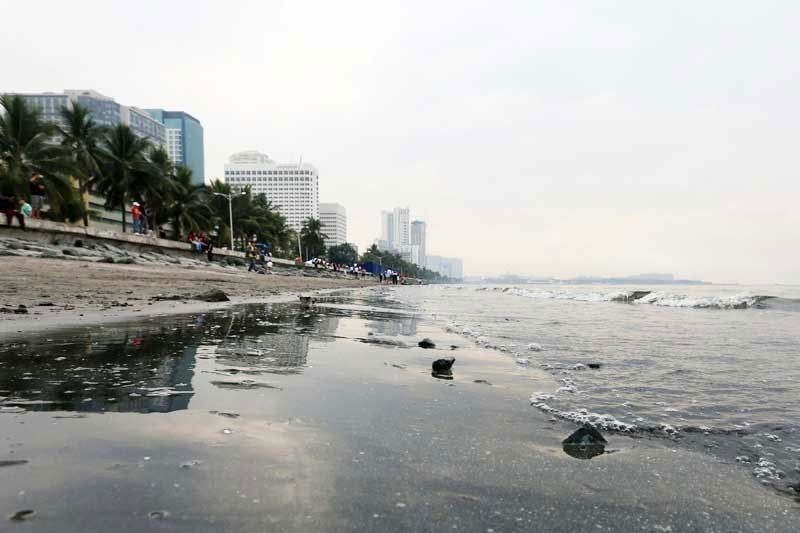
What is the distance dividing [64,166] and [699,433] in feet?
116

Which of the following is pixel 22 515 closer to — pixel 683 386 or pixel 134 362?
pixel 134 362

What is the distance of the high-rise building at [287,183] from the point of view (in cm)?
13288

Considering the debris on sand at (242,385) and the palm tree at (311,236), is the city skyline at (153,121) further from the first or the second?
the debris on sand at (242,385)

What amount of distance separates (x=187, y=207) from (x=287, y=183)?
91.8 m

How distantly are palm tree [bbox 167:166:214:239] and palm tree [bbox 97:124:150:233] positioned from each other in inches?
231

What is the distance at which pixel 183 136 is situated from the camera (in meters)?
169

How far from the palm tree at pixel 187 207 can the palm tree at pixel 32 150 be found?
15.4 m

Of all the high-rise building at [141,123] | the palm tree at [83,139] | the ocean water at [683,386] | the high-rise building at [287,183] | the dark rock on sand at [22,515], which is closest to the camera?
the dark rock on sand at [22,515]

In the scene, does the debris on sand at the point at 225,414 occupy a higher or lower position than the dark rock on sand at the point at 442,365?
higher

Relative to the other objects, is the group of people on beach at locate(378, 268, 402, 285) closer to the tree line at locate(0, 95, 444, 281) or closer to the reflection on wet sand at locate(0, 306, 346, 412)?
the tree line at locate(0, 95, 444, 281)

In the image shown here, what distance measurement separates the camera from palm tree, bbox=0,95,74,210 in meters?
26.9

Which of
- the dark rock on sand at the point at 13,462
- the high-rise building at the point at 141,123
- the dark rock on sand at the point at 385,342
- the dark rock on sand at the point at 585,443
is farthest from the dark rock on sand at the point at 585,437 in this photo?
the high-rise building at the point at 141,123

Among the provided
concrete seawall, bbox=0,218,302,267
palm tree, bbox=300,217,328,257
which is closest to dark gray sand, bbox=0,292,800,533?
concrete seawall, bbox=0,218,302,267

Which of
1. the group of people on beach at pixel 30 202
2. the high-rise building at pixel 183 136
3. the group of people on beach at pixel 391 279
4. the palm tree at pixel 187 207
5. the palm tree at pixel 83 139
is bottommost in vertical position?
the group of people on beach at pixel 391 279
